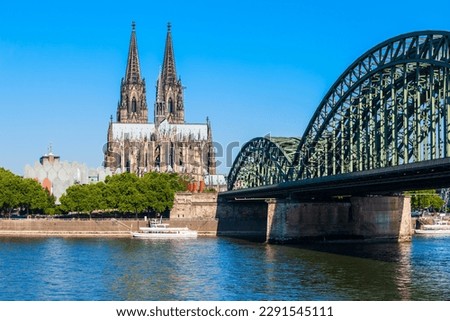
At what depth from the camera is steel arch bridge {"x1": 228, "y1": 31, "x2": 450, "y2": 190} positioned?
214ft

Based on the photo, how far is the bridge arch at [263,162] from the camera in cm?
11417

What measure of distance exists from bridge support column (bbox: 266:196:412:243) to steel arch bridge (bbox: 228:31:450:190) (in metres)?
4.95

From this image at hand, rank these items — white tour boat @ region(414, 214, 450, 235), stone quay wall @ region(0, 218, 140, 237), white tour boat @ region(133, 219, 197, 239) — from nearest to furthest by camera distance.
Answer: white tour boat @ region(133, 219, 197, 239)
stone quay wall @ region(0, 218, 140, 237)
white tour boat @ region(414, 214, 450, 235)

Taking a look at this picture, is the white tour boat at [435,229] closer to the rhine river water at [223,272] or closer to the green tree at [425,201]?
the green tree at [425,201]

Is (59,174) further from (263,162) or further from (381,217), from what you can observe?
(381,217)

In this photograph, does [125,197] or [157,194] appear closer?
[125,197]

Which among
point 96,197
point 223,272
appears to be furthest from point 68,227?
point 223,272

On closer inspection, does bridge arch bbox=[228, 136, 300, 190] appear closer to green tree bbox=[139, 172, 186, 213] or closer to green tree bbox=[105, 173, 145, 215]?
green tree bbox=[139, 172, 186, 213]

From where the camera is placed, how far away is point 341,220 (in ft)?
312

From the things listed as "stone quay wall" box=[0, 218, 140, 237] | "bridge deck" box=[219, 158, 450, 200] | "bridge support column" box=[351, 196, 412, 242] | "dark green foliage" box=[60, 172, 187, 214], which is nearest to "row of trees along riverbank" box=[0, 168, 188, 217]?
"dark green foliage" box=[60, 172, 187, 214]

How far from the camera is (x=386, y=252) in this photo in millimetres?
77688

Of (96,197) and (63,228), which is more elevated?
(96,197)

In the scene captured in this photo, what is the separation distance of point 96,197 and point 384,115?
204ft
